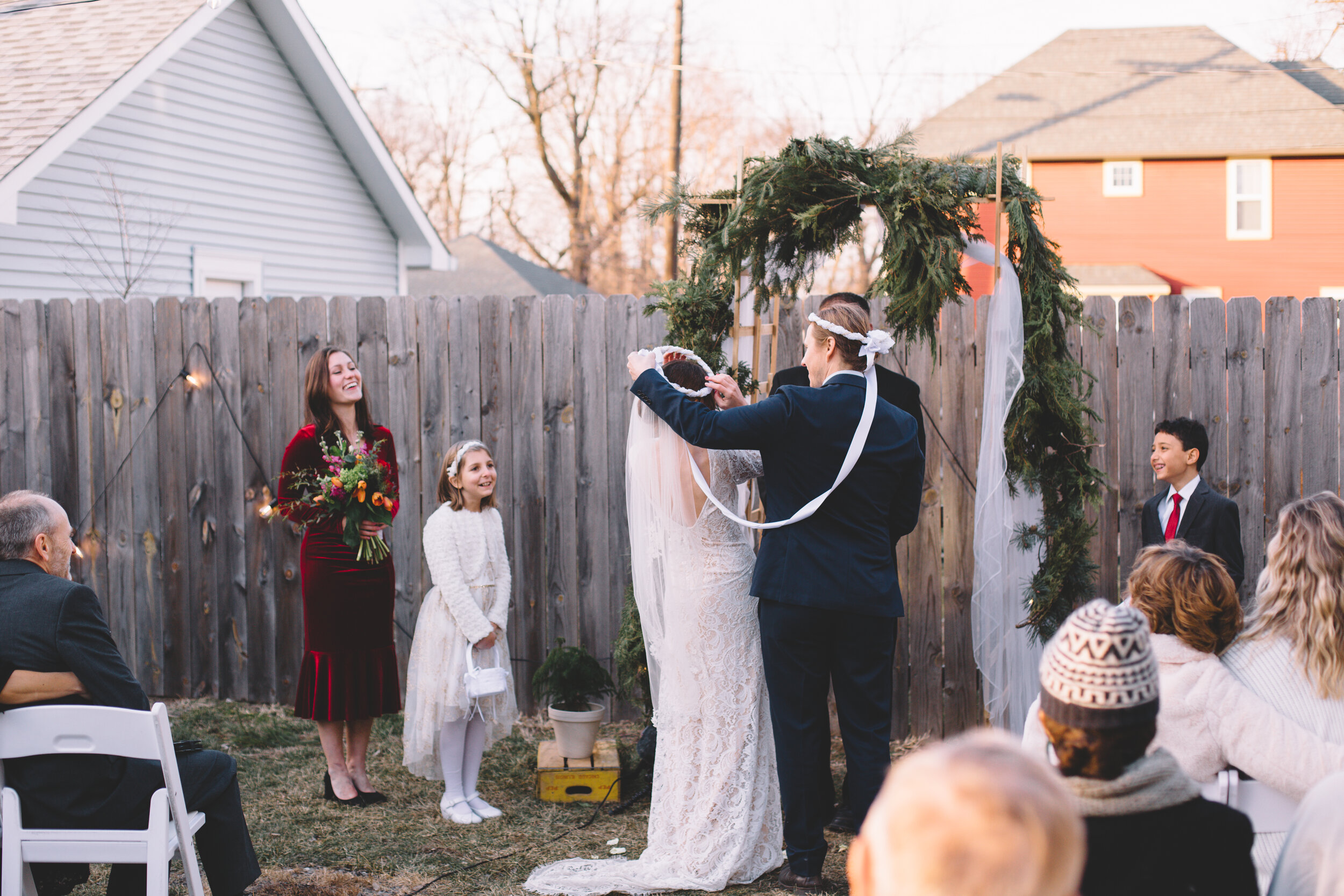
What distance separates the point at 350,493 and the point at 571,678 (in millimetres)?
1253

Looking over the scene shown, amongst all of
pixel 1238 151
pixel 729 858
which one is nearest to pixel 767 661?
pixel 729 858

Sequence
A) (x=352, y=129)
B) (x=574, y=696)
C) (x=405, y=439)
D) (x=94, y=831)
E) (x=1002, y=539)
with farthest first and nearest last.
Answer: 1. (x=352, y=129)
2. (x=405, y=439)
3. (x=574, y=696)
4. (x=1002, y=539)
5. (x=94, y=831)

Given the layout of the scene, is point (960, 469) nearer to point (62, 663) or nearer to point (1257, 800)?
point (1257, 800)

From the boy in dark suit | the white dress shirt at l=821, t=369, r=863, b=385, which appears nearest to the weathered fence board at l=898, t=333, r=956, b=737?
the boy in dark suit

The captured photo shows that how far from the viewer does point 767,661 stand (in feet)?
12.1

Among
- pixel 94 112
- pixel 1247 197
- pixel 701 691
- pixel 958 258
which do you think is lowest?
pixel 701 691

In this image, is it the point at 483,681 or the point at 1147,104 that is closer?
the point at 483,681

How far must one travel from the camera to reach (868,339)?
361cm

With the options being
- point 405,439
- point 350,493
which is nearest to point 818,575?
point 350,493

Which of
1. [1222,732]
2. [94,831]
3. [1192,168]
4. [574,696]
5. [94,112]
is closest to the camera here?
[1222,732]

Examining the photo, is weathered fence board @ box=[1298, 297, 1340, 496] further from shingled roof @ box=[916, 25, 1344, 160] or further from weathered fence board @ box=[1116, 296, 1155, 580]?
shingled roof @ box=[916, 25, 1344, 160]

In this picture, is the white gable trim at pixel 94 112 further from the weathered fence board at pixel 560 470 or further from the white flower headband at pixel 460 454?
the white flower headband at pixel 460 454

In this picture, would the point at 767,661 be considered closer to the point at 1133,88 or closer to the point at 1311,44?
the point at 1311,44

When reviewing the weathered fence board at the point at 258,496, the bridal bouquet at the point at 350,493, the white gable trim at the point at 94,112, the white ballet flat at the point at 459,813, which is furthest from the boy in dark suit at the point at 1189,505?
the white gable trim at the point at 94,112
